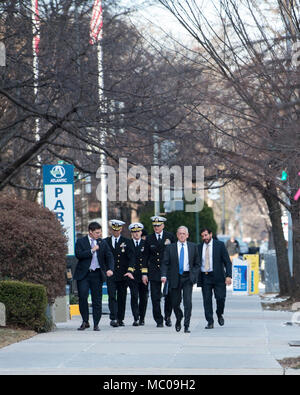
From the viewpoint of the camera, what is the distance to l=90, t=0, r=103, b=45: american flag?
1594 cm

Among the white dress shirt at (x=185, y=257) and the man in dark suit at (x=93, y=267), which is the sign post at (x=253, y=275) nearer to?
the white dress shirt at (x=185, y=257)

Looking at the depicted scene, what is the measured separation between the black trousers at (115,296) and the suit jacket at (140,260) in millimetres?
269

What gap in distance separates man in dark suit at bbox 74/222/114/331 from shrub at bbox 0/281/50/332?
911mm

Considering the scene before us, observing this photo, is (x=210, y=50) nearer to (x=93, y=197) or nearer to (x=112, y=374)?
(x=112, y=374)

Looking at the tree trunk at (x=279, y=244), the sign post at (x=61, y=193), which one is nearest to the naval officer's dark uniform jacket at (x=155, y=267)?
the sign post at (x=61, y=193)

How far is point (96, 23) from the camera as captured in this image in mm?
16125

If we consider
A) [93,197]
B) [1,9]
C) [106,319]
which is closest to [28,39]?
[1,9]

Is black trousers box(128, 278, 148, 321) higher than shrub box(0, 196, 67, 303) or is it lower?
lower

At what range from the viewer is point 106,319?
19.3 meters

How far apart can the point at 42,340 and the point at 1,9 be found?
5380 mm
